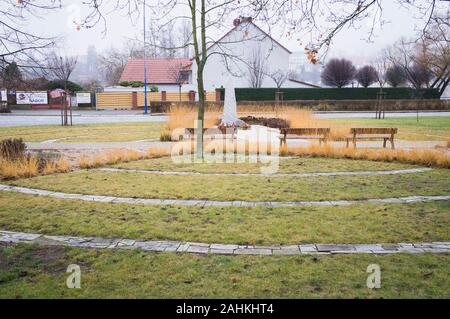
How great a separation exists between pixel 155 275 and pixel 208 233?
4.81 feet

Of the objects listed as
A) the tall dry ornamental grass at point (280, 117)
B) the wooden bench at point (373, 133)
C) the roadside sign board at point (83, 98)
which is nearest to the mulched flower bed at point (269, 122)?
the tall dry ornamental grass at point (280, 117)

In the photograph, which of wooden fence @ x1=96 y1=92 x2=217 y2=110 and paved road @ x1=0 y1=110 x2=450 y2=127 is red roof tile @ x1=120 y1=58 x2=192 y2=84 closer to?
wooden fence @ x1=96 y1=92 x2=217 y2=110

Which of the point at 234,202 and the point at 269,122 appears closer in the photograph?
the point at 234,202

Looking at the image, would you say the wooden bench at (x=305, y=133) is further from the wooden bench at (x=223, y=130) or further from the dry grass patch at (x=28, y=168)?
the dry grass patch at (x=28, y=168)

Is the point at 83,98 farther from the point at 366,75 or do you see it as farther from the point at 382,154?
the point at 382,154

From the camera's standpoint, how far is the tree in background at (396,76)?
51406 mm

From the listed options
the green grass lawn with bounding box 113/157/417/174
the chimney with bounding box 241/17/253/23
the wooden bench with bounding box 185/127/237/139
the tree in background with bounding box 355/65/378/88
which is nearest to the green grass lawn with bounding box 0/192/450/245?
the chimney with bounding box 241/17/253/23

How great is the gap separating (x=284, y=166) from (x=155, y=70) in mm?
45575

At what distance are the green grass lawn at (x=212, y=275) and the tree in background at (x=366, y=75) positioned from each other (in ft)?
171

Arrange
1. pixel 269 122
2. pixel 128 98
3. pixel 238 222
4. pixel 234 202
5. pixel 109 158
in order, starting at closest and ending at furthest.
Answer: pixel 238 222
pixel 234 202
pixel 109 158
pixel 269 122
pixel 128 98

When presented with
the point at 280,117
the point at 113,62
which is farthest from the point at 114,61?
the point at 280,117

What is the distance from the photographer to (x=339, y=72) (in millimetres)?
52875
